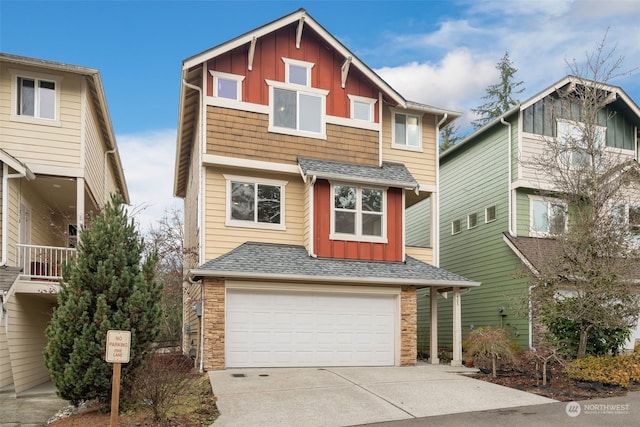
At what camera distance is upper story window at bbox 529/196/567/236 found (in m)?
13.5

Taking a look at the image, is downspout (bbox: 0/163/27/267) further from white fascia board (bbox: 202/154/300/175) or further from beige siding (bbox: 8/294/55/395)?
white fascia board (bbox: 202/154/300/175)

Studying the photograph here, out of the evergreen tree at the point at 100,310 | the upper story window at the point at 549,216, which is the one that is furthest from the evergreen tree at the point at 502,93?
the evergreen tree at the point at 100,310

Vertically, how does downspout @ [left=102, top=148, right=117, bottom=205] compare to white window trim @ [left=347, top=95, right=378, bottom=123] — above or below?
below

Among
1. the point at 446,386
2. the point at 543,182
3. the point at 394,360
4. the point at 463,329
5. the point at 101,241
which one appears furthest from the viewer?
the point at 463,329

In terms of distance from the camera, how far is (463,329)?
66.0ft

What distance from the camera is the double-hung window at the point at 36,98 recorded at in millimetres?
13472

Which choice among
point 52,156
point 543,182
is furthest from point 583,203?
point 52,156

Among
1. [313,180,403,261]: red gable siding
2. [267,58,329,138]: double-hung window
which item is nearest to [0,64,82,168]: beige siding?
[267,58,329,138]: double-hung window

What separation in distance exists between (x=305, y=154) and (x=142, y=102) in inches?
568

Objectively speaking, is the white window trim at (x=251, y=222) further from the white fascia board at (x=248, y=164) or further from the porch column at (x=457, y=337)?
the porch column at (x=457, y=337)

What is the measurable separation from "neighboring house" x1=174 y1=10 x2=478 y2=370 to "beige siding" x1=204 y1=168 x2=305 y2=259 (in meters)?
0.03

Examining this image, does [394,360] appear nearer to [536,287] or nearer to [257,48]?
[536,287]

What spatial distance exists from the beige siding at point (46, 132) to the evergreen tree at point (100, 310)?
5.05 metres

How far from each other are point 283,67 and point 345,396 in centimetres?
951
